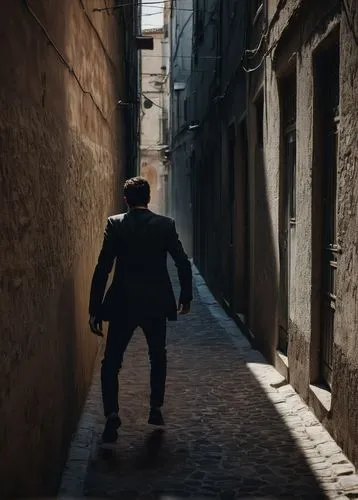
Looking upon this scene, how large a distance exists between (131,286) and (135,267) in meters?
0.13

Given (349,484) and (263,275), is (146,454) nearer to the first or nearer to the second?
(349,484)

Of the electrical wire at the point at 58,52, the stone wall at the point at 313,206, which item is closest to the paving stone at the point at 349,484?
the stone wall at the point at 313,206

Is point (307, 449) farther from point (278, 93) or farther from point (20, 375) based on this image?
point (278, 93)

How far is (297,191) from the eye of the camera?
578 centimetres

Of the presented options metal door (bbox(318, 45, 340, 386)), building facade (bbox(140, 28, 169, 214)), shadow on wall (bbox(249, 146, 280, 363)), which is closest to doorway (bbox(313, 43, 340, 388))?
metal door (bbox(318, 45, 340, 386))

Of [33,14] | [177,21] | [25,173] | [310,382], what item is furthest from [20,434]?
[177,21]

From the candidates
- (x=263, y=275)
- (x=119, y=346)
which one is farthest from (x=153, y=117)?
(x=119, y=346)

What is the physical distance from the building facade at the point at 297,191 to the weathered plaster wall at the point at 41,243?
1645 millimetres

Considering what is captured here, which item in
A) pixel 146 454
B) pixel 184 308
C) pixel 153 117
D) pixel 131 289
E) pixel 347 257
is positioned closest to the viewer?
pixel 347 257

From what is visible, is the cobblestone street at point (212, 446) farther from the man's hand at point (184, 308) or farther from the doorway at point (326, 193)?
the man's hand at point (184, 308)

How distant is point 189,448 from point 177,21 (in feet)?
69.7

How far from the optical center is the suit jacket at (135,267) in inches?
187

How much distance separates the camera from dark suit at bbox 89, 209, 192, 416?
4.75 metres

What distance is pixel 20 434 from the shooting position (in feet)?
9.14
